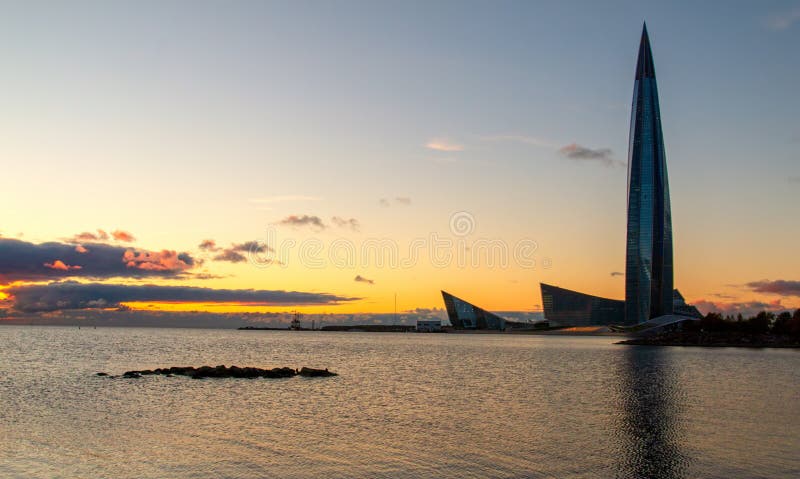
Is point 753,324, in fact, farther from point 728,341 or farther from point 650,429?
point 650,429

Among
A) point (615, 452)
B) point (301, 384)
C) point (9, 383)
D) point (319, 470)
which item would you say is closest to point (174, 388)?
point (301, 384)

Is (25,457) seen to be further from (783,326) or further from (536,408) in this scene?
(783,326)

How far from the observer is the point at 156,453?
959 inches

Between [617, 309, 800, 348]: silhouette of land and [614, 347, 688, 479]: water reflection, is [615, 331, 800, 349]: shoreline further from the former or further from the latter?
[614, 347, 688, 479]: water reflection

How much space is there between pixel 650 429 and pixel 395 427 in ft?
38.4

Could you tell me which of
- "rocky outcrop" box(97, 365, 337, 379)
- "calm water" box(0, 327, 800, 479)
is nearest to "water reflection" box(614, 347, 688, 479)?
"calm water" box(0, 327, 800, 479)

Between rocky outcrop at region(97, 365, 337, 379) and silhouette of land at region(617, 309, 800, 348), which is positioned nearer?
rocky outcrop at region(97, 365, 337, 379)

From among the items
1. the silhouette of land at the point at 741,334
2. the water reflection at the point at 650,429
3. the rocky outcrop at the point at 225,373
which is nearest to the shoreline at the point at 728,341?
the silhouette of land at the point at 741,334

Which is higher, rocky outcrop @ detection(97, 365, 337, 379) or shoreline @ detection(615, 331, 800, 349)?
shoreline @ detection(615, 331, 800, 349)

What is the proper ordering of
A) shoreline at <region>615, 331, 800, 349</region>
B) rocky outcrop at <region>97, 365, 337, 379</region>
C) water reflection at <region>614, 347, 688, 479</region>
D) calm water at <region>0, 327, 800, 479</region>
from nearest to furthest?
calm water at <region>0, 327, 800, 479</region> → water reflection at <region>614, 347, 688, 479</region> → rocky outcrop at <region>97, 365, 337, 379</region> → shoreline at <region>615, 331, 800, 349</region>

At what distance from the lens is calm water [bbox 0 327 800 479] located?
22500mm

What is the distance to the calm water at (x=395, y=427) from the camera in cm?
2250

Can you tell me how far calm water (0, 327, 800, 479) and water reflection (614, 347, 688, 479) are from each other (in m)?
0.10

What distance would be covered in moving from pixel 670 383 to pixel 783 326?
411 ft
